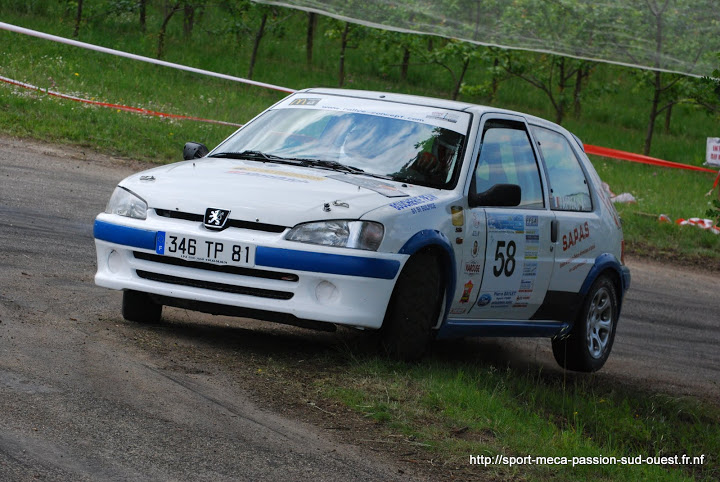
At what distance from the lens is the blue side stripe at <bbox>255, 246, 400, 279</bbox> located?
6.14m

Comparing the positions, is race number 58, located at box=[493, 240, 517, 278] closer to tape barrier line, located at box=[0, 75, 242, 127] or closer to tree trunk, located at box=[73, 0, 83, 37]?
tape barrier line, located at box=[0, 75, 242, 127]

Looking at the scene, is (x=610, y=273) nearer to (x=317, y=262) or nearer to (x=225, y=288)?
(x=317, y=262)

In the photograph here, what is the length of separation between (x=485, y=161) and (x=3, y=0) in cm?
2364

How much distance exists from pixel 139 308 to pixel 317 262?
4.81 ft

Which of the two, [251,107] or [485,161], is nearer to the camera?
[485,161]

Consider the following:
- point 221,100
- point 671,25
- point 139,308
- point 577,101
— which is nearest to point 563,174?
point 139,308

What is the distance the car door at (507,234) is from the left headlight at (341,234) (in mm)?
905

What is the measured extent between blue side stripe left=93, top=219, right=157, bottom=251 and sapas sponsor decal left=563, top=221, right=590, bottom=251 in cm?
299

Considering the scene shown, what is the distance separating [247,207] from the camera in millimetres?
6270

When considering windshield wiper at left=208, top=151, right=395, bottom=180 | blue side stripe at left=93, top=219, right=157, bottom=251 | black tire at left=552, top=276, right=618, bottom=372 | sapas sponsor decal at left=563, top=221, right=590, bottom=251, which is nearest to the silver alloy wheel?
black tire at left=552, top=276, right=618, bottom=372

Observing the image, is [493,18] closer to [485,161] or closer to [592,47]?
[592,47]

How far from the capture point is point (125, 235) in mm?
6562

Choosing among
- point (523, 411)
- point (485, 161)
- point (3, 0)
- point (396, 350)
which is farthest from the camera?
point (3, 0)

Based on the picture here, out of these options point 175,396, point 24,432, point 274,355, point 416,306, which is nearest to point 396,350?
point 416,306
